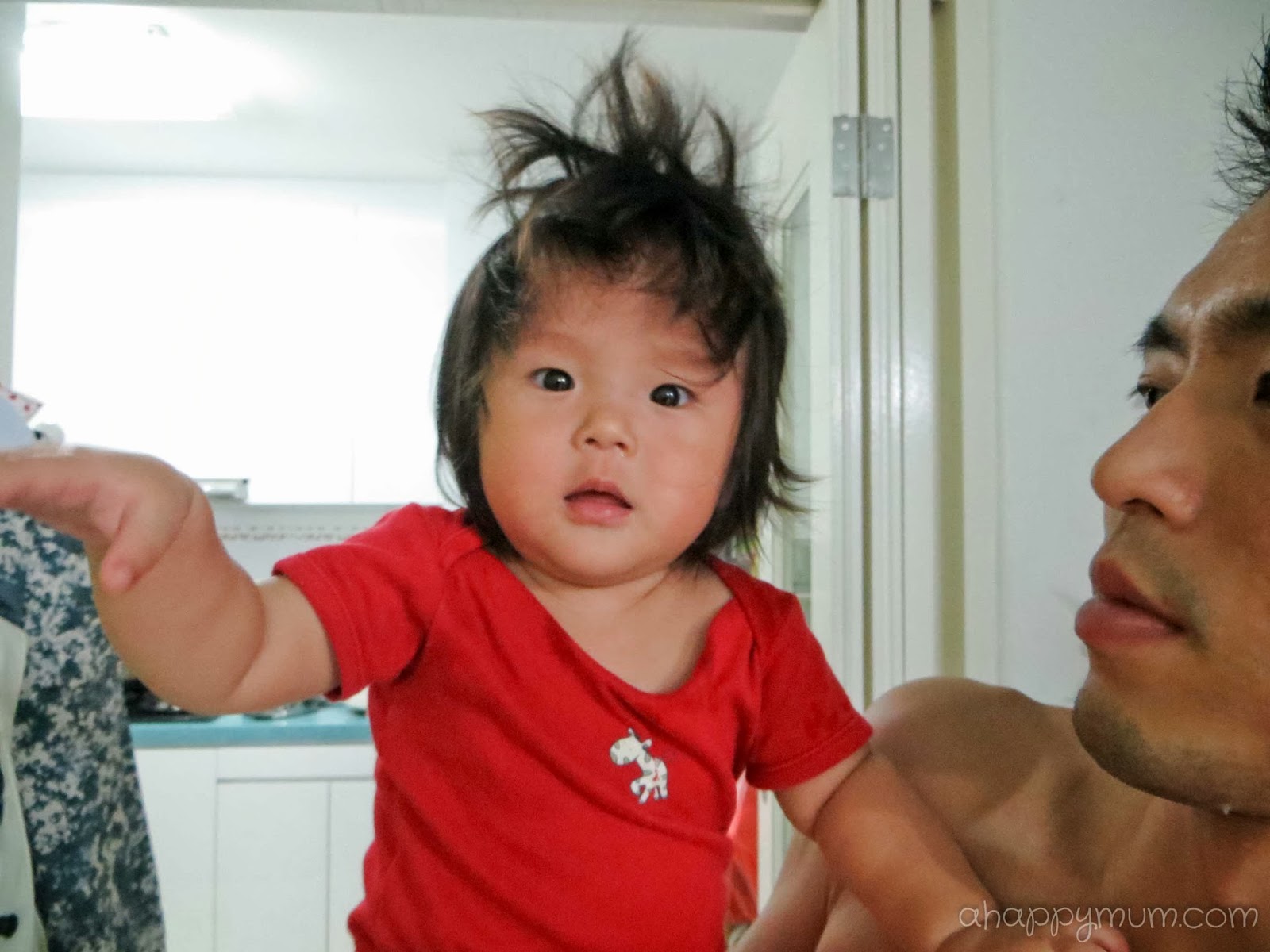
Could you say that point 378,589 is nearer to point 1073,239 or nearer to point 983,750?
point 983,750

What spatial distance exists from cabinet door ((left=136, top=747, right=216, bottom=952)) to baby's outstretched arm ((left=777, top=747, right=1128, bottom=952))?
2408mm

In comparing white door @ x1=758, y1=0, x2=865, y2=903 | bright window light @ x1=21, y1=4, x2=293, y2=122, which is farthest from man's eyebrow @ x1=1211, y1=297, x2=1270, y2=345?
bright window light @ x1=21, y1=4, x2=293, y2=122

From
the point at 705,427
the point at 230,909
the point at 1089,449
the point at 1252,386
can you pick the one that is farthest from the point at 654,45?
the point at 230,909

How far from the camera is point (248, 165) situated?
315 cm

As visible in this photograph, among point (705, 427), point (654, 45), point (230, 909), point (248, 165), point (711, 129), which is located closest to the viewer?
point (705, 427)

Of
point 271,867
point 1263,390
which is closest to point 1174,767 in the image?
point 1263,390

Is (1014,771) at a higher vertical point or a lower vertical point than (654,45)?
lower

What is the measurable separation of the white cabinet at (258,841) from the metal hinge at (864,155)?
2.15 metres

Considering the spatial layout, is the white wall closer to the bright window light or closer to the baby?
the baby

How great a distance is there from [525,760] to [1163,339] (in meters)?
0.52

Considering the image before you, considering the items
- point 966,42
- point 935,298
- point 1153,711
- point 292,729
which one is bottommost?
point 292,729

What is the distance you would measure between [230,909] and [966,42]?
281cm

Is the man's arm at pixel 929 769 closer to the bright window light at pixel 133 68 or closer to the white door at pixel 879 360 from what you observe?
the white door at pixel 879 360

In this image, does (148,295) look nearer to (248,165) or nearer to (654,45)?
(248,165)
